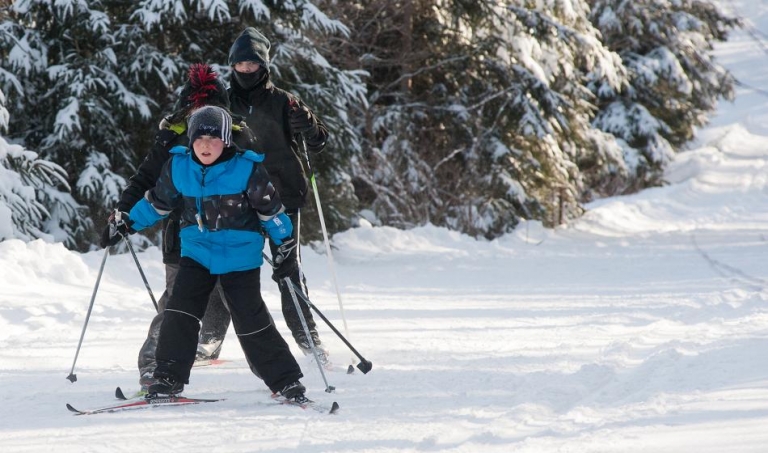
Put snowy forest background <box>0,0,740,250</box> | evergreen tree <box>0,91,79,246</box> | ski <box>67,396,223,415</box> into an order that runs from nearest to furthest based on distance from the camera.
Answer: ski <box>67,396,223,415</box>, evergreen tree <box>0,91,79,246</box>, snowy forest background <box>0,0,740,250</box>

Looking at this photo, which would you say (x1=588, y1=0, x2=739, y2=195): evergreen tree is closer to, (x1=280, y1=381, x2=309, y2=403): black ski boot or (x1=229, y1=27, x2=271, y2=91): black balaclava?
(x1=229, y1=27, x2=271, y2=91): black balaclava

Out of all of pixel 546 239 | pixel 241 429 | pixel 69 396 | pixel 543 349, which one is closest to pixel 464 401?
pixel 241 429

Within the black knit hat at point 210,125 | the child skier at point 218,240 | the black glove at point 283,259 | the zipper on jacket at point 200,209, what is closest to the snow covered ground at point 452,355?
the child skier at point 218,240

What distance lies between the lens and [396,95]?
14.6 metres

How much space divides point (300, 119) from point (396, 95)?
379 inches

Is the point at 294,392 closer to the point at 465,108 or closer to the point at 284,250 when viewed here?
the point at 284,250

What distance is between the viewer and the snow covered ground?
12.3 ft

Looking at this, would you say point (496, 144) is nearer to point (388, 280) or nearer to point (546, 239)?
point (546, 239)

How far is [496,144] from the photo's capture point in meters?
14.3

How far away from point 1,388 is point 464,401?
232cm

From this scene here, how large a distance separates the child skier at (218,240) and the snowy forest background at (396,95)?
4.71 m

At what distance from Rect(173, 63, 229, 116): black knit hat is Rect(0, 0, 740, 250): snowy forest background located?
Result: 426 cm

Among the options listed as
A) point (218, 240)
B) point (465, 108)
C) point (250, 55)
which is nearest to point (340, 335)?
point (218, 240)

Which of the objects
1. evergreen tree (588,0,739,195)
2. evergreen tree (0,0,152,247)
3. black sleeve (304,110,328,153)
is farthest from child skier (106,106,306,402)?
evergreen tree (588,0,739,195)
